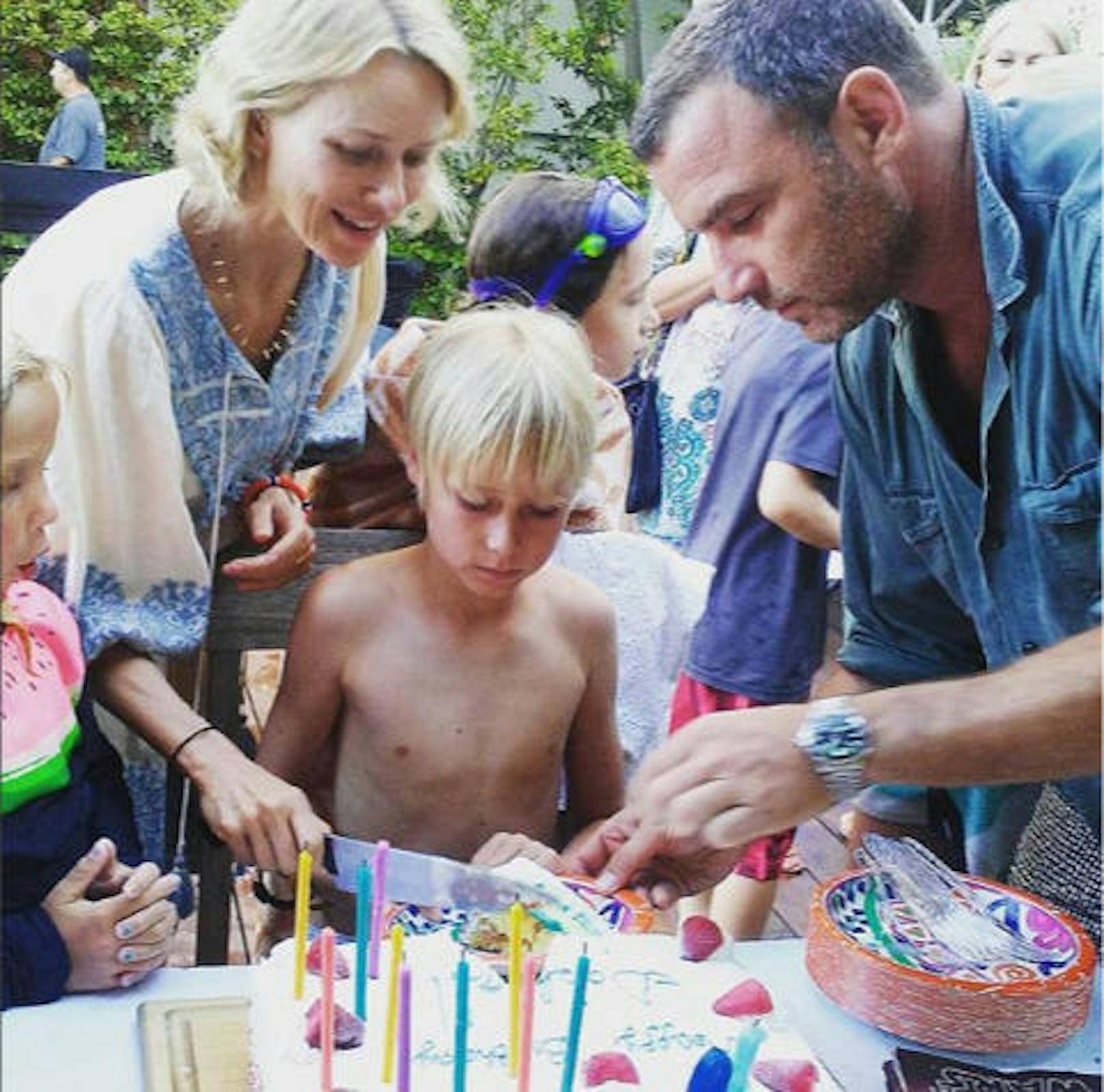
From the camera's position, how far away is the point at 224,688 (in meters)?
1.14

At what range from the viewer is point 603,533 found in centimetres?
129

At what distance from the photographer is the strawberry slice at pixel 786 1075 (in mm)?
795

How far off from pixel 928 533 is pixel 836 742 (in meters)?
0.34

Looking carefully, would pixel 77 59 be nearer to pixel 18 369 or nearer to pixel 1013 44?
pixel 18 369

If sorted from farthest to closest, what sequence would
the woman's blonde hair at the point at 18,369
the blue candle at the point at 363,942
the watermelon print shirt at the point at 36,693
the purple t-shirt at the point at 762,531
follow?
the purple t-shirt at the point at 762,531, the blue candle at the point at 363,942, the watermelon print shirt at the point at 36,693, the woman's blonde hair at the point at 18,369

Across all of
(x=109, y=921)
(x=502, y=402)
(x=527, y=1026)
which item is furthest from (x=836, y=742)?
(x=109, y=921)

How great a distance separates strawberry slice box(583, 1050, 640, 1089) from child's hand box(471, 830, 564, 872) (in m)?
0.25

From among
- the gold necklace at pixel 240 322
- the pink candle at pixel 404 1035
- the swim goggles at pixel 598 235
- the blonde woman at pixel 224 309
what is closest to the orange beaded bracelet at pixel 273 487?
the blonde woman at pixel 224 309

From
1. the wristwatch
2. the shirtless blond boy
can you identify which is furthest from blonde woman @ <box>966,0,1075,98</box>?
the wristwatch

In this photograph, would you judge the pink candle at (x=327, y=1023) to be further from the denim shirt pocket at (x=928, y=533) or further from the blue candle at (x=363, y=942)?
the denim shirt pocket at (x=928, y=533)

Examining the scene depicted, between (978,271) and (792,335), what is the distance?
0.23m

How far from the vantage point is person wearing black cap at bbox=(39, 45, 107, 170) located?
0.83m

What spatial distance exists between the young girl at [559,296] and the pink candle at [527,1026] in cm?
52

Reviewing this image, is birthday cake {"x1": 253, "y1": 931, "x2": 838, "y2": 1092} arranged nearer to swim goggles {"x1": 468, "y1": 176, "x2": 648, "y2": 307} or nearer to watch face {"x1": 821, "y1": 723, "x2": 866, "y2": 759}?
watch face {"x1": 821, "y1": 723, "x2": 866, "y2": 759}
